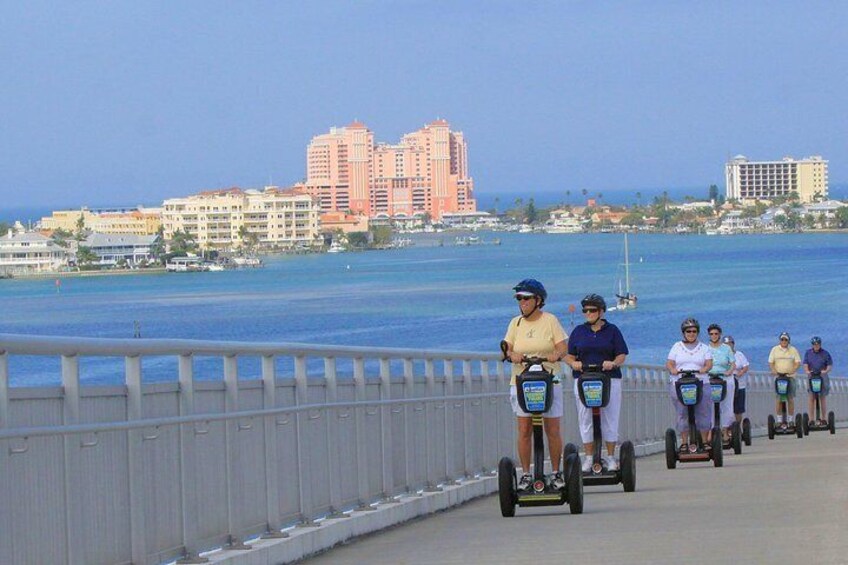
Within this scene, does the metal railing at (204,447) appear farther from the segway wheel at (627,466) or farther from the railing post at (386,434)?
the segway wheel at (627,466)

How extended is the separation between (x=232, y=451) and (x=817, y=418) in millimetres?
25895

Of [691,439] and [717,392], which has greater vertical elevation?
[717,392]

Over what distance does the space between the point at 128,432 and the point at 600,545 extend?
3.56 meters

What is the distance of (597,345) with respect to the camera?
16.5m

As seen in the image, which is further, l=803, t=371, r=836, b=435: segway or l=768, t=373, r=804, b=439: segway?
l=803, t=371, r=836, b=435: segway

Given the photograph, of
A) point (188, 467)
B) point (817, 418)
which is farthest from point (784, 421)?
point (188, 467)

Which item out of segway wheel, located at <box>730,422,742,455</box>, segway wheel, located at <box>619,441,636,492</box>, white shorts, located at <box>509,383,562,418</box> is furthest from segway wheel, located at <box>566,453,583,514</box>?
segway wheel, located at <box>730,422,742,455</box>

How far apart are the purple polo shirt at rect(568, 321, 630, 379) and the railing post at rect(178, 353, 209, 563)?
21.6 feet

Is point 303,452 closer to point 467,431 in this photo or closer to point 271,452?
point 271,452

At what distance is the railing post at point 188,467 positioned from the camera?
1017cm

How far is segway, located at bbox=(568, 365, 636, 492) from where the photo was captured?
54.5 feet

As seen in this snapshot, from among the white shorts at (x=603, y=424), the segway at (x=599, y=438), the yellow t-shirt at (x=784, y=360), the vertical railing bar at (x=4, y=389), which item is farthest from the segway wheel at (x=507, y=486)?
the yellow t-shirt at (x=784, y=360)

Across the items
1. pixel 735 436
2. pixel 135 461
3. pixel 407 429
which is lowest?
pixel 735 436

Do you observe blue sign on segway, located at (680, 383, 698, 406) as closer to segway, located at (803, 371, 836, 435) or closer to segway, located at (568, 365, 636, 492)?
segway, located at (568, 365, 636, 492)
